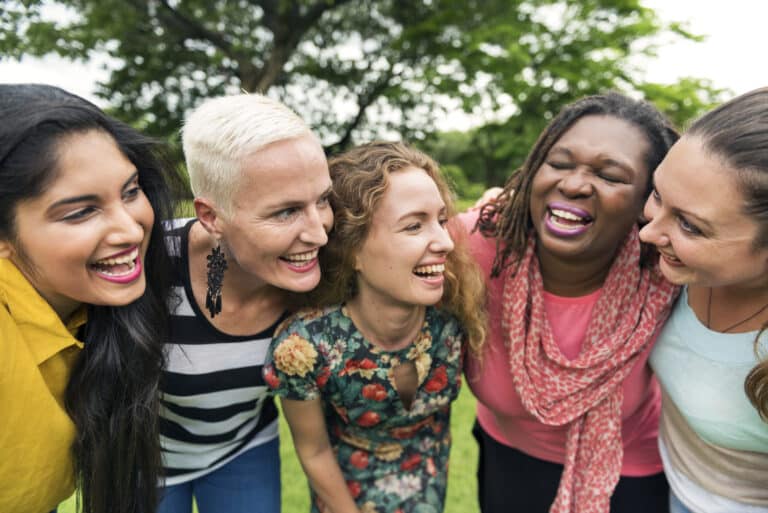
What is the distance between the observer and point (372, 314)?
2123mm

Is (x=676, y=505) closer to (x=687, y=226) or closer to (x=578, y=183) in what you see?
(x=687, y=226)

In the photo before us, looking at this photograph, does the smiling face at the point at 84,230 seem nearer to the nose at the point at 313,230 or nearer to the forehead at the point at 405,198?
the nose at the point at 313,230

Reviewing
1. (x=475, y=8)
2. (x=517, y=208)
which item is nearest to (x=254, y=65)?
(x=475, y=8)

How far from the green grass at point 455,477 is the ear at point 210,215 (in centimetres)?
240

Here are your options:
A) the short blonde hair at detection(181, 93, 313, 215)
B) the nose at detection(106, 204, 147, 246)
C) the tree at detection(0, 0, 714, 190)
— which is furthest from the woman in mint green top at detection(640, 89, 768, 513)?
the tree at detection(0, 0, 714, 190)

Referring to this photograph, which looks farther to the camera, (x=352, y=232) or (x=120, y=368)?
(x=352, y=232)

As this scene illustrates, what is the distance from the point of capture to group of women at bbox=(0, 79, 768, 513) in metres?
1.61

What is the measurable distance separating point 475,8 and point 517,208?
8224 millimetres

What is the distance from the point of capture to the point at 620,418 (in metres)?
2.28

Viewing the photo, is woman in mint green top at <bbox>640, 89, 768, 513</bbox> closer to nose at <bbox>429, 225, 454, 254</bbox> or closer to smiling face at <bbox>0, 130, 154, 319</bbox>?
nose at <bbox>429, 225, 454, 254</bbox>

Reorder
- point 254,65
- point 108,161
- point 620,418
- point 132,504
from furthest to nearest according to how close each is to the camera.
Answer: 1. point 254,65
2. point 620,418
3. point 132,504
4. point 108,161

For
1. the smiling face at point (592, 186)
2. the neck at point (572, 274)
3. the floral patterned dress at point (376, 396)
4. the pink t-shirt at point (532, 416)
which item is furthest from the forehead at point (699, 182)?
the floral patterned dress at point (376, 396)

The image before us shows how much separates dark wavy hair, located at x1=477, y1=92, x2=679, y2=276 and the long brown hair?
26 centimetres

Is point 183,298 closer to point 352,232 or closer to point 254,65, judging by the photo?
point 352,232
